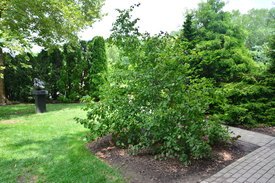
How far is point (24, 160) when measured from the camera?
319cm

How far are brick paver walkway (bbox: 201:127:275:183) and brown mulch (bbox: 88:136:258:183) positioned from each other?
0.36 ft

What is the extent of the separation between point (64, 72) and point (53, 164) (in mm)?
7111

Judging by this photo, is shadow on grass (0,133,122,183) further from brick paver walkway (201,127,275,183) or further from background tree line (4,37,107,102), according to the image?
background tree line (4,37,107,102)

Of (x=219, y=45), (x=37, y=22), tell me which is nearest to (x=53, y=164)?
(x=37, y=22)

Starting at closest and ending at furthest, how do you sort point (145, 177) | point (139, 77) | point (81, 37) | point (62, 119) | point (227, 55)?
point (145, 177) < point (139, 77) < point (62, 119) < point (227, 55) < point (81, 37)

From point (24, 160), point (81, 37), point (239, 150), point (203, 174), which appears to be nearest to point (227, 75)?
point (239, 150)

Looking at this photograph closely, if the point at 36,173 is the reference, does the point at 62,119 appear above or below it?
above

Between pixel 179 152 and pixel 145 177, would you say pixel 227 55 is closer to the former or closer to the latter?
pixel 179 152

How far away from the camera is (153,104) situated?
3547 mm

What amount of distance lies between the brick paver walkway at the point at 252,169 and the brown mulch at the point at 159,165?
0.36 feet

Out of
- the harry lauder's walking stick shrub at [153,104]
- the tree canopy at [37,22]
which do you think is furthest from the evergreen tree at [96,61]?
the harry lauder's walking stick shrub at [153,104]

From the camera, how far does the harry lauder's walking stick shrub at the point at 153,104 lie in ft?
10.6

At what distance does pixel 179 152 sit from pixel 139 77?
129cm

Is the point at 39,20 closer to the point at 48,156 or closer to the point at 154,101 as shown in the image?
the point at 48,156
